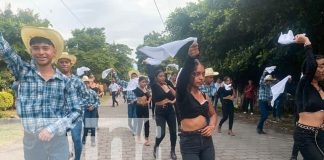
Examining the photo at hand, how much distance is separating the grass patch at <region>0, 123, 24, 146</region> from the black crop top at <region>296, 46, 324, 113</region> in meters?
7.80

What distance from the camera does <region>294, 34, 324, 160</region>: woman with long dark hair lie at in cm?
482

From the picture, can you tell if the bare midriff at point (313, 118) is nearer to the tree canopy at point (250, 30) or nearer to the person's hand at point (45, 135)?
the tree canopy at point (250, 30)

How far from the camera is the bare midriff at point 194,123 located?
15.3 feet

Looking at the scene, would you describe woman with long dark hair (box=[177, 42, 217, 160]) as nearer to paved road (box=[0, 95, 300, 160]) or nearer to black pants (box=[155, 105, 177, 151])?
black pants (box=[155, 105, 177, 151])

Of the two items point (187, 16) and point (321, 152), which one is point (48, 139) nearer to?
point (321, 152)

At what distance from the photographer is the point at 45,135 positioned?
3.56 m

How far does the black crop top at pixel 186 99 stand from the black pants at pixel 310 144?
123 cm

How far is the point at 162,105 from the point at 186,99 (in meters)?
3.79

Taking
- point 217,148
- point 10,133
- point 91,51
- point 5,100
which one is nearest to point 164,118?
point 217,148

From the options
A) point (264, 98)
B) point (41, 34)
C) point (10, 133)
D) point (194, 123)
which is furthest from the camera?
point (264, 98)

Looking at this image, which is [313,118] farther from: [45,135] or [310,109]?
[45,135]

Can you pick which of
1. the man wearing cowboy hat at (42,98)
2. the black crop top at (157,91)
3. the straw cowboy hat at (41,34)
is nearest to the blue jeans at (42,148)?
the man wearing cowboy hat at (42,98)

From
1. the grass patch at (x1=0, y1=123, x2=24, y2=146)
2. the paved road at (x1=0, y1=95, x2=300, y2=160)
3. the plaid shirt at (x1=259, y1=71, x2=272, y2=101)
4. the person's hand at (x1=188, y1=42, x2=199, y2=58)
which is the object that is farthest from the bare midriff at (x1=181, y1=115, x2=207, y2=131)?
the plaid shirt at (x1=259, y1=71, x2=272, y2=101)

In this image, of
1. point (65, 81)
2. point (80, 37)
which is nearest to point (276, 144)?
point (65, 81)
